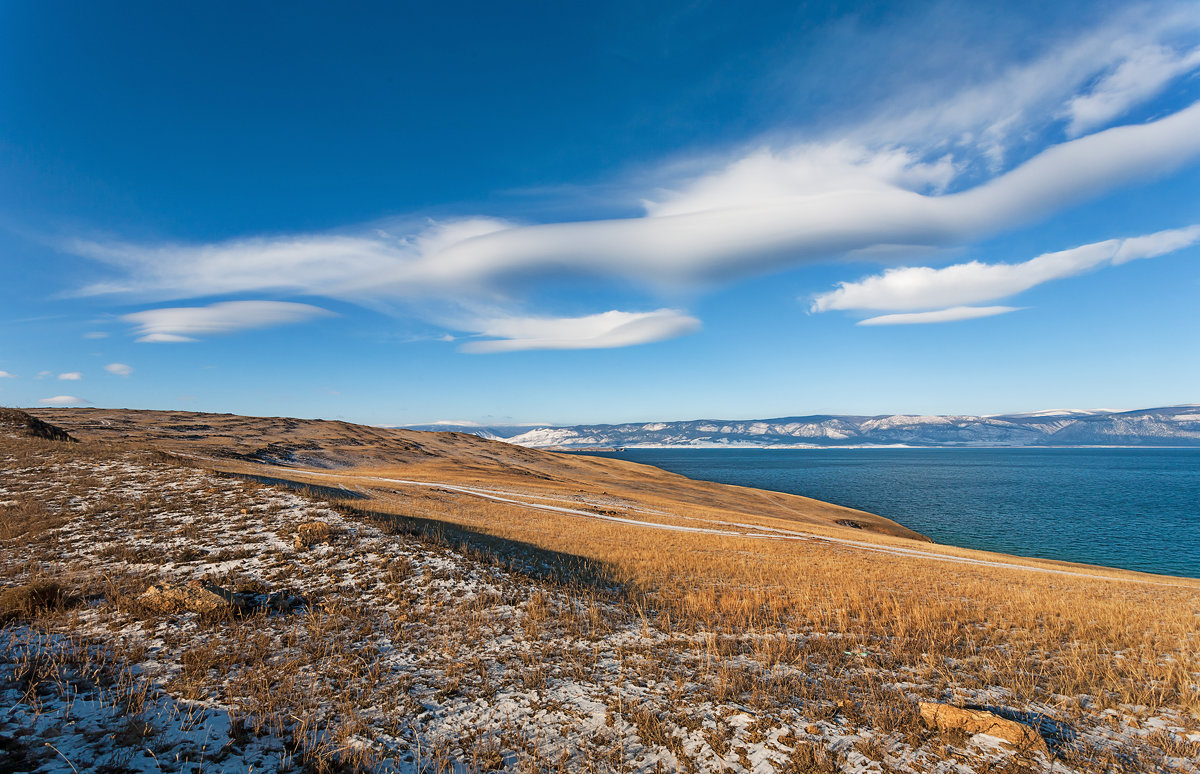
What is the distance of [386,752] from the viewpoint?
6.55 metres

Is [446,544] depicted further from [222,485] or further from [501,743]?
[222,485]

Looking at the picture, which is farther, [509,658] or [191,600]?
[191,600]

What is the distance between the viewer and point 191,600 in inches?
413

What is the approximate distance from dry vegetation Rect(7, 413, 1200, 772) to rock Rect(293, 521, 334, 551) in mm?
82

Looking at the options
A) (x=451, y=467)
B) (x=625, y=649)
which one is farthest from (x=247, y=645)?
(x=451, y=467)

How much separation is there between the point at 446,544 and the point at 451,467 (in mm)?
66872

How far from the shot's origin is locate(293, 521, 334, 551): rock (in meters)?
14.7

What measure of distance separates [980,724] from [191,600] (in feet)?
47.5

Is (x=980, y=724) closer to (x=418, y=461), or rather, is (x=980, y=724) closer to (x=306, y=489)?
(x=306, y=489)

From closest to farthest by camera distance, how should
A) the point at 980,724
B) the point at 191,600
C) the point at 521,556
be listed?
the point at 980,724 < the point at 191,600 < the point at 521,556

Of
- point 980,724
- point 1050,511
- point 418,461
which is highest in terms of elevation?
point 980,724

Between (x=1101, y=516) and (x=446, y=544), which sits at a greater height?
(x=446, y=544)

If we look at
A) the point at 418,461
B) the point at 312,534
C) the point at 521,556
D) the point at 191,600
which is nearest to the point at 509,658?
the point at 191,600

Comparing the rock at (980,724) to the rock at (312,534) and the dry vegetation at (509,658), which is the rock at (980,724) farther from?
the rock at (312,534)
